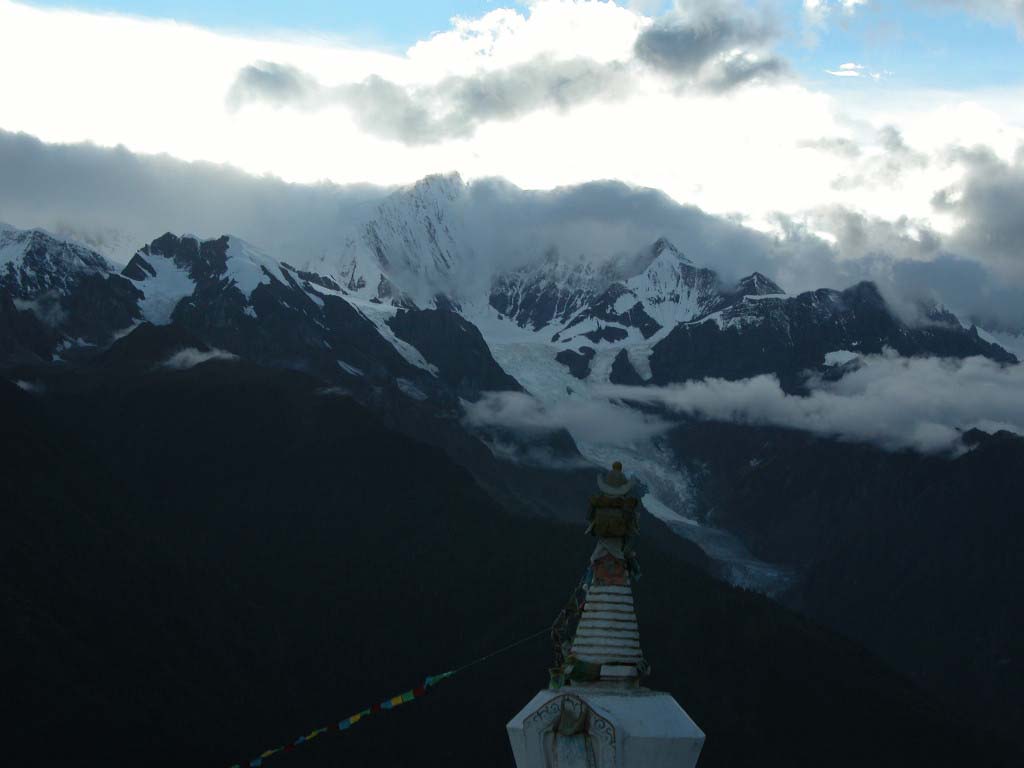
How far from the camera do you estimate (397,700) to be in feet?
141

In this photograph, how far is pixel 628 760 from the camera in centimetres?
2641

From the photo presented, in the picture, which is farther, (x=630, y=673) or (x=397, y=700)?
(x=397, y=700)

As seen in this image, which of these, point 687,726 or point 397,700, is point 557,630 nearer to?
point 687,726

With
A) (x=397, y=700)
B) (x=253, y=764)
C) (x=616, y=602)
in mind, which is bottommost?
(x=253, y=764)

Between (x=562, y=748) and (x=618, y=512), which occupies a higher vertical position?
(x=618, y=512)

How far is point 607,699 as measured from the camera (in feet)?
88.5

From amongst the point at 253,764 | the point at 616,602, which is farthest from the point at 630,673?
the point at 253,764

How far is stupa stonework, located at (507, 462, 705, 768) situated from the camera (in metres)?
26.3

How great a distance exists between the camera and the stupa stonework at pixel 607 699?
26344mm

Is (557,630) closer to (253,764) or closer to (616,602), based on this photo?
(616,602)

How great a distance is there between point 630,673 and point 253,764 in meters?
34.4

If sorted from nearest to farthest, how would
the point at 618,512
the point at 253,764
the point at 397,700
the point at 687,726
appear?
the point at 687,726
the point at 618,512
the point at 397,700
the point at 253,764

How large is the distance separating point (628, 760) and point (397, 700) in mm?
17081

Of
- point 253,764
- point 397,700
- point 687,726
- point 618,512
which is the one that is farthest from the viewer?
point 253,764
